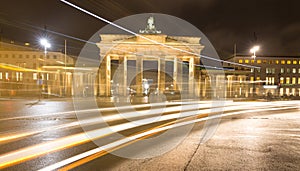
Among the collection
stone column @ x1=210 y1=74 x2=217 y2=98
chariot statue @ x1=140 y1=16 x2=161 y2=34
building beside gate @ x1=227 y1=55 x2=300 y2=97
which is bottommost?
stone column @ x1=210 y1=74 x2=217 y2=98

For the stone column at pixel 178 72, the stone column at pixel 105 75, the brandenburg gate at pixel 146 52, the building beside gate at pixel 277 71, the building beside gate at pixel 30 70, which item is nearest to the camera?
the building beside gate at pixel 30 70

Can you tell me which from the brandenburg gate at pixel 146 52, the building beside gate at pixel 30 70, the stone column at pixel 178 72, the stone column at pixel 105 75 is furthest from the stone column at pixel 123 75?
the stone column at pixel 178 72

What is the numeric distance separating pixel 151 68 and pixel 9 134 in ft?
194

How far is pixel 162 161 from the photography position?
564cm

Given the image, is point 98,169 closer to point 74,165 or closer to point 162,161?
point 74,165

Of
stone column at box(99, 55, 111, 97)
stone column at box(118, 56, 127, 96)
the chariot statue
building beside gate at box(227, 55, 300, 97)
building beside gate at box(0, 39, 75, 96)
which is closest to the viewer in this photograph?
building beside gate at box(0, 39, 75, 96)

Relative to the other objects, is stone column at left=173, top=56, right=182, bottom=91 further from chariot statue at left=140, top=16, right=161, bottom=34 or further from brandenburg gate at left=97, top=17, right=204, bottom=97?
chariot statue at left=140, top=16, right=161, bottom=34

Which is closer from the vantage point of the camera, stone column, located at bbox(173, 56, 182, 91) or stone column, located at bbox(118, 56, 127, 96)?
stone column, located at bbox(118, 56, 127, 96)

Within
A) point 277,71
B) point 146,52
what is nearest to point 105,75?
point 146,52

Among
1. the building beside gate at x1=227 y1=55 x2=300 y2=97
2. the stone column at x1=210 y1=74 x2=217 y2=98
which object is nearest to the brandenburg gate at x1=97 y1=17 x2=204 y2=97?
the stone column at x1=210 y1=74 x2=217 y2=98

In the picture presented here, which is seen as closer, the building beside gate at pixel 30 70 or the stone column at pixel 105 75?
the building beside gate at pixel 30 70

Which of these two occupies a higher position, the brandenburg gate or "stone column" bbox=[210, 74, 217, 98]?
the brandenburg gate

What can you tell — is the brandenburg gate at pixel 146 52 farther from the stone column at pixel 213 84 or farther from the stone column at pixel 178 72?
the stone column at pixel 213 84

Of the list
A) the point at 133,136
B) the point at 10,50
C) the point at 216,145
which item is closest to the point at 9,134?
the point at 133,136
